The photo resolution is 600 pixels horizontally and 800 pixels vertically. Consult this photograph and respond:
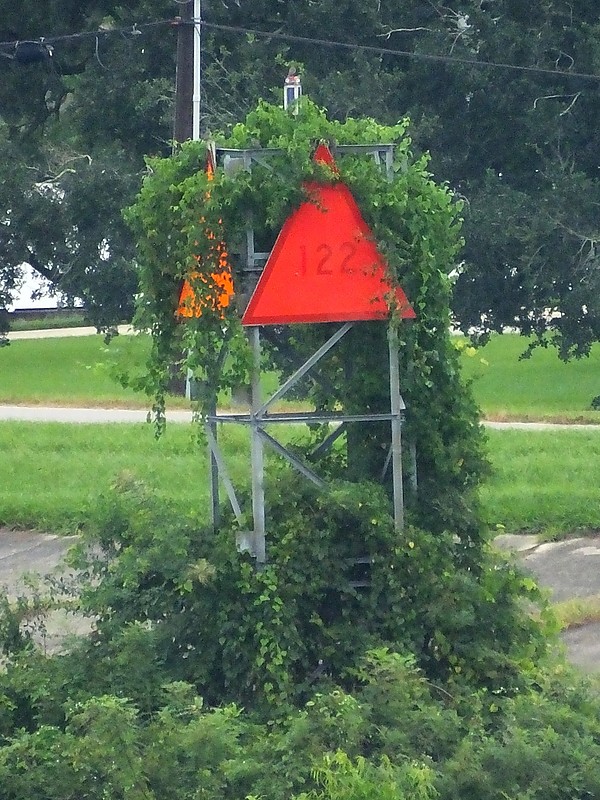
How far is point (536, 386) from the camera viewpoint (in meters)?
25.1

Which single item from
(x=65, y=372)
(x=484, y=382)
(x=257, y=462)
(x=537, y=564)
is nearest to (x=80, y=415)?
(x=537, y=564)

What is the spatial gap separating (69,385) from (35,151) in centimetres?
446

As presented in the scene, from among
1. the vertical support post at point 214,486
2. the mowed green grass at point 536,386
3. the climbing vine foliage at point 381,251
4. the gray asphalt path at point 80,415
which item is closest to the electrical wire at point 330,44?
the mowed green grass at point 536,386

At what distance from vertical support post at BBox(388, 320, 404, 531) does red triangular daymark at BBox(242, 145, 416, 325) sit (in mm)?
131

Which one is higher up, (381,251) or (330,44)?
(330,44)

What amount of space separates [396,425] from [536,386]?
67.8 feet

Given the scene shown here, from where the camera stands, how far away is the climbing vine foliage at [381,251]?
→ 477cm

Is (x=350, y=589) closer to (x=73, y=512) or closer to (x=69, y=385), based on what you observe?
(x=73, y=512)

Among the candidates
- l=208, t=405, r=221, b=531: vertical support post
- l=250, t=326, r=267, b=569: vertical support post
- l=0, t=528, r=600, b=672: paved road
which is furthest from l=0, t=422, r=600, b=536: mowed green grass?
l=250, t=326, r=267, b=569: vertical support post

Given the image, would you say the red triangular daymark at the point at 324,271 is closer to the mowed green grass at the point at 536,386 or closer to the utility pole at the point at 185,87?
the mowed green grass at the point at 536,386

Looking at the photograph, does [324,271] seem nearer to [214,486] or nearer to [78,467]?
[214,486]

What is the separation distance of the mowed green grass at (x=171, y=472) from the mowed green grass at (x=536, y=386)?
2785 millimetres

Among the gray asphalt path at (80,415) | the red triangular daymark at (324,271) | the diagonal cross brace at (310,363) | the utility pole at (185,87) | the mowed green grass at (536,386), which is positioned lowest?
the mowed green grass at (536,386)

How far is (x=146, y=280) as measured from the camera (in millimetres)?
5113
